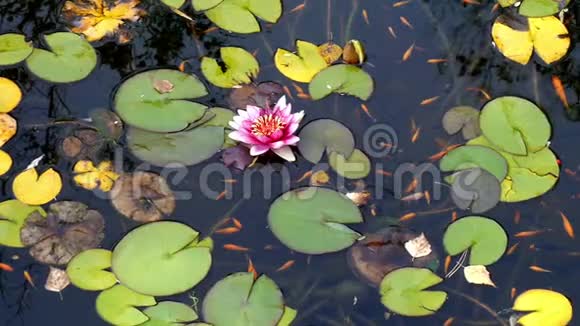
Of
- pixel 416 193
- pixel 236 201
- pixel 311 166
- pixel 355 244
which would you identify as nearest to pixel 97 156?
pixel 236 201

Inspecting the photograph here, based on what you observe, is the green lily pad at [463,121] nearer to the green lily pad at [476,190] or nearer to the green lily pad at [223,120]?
the green lily pad at [476,190]

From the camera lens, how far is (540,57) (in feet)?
10.2

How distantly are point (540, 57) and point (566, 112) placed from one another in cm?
29

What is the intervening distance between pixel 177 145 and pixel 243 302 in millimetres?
680

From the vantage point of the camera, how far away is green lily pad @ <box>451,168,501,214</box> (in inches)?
106

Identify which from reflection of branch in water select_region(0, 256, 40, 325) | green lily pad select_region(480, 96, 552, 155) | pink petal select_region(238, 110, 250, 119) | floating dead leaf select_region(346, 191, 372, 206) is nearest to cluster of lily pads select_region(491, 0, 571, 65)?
green lily pad select_region(480, 96, 552, 155)

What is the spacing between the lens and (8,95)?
9.75 ft

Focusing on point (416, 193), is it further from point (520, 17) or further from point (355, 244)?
point (520, 17)

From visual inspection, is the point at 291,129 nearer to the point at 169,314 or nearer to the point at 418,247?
the point at 418,247

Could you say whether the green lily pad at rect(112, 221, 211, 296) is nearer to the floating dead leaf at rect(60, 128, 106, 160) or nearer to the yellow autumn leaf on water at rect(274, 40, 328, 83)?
the floating dead leaf at rect(60, 128, 106, 160)

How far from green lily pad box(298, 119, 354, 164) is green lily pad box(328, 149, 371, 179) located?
0.07 ft

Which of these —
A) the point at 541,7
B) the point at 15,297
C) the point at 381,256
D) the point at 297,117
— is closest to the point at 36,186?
the point at 15,297

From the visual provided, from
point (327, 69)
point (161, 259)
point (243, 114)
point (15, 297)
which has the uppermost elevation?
point (327, 69)

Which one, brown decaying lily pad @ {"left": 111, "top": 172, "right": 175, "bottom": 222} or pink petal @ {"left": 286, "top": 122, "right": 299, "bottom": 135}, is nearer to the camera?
brown decaying lily pad @ {"left": 111, "top": 172, "right": 175, "bottom": 222}
